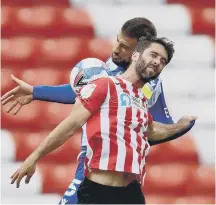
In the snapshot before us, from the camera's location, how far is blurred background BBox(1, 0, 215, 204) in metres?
3.64

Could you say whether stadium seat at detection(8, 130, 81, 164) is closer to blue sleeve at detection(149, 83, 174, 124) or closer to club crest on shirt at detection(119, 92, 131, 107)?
blue sleeve at detection(149, 83, 174, 124)

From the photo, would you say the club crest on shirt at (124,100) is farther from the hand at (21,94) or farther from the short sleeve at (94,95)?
the hand at (21,94)

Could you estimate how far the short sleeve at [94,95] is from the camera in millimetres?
2279

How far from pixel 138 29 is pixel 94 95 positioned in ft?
1.39

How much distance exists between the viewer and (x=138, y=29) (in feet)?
8.66

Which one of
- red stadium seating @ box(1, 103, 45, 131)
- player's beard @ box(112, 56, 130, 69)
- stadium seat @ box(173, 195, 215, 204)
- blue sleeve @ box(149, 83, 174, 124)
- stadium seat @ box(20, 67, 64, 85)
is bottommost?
stadium seat @ box(173, 195, 215, 204)

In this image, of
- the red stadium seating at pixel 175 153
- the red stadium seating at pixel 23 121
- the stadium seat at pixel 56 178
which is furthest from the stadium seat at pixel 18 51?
the red stadium seating at pixel 175 153

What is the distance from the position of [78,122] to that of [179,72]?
75.9 inches

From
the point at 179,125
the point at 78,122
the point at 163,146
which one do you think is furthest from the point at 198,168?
the point at 78,122

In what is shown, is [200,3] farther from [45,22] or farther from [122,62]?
[122,62]

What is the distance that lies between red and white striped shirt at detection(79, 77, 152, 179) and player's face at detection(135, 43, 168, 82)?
61 millimetres

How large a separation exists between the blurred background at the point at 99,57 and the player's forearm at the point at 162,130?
1034 mm

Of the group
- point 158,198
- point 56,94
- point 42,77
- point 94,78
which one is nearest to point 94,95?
point 94,78

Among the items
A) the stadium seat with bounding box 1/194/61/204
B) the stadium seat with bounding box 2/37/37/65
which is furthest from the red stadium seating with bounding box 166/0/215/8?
the stadium seat with bounding box 1/194/61/204
